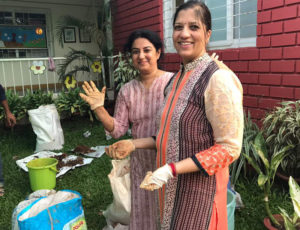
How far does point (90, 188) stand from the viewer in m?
3.39

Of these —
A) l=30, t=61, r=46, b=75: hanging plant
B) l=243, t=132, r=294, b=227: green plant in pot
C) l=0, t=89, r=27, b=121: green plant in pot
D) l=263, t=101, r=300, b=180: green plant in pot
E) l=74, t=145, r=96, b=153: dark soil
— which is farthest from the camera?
l=30, t=61, r=46, b=75: hanging plant

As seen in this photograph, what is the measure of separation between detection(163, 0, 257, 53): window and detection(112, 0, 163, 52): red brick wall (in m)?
1.41

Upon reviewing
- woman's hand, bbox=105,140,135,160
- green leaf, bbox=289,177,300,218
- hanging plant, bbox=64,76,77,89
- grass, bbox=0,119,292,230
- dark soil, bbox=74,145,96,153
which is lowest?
grass, bbox=0,119,292,230

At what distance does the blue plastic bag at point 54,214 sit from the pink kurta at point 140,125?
0.43 meters

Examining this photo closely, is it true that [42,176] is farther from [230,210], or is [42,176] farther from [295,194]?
[295,194]

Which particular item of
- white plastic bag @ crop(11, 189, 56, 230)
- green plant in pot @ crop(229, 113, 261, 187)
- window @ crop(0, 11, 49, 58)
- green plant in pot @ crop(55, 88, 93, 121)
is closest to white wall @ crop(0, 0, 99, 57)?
window @ crop(0, 11, 49, 58)

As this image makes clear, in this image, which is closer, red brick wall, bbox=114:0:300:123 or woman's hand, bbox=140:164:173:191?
woman's hand, bbox=140:164:173:191

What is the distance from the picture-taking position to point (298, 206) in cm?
177

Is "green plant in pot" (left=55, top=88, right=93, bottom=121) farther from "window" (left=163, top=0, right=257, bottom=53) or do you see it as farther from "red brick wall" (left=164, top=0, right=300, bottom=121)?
"red brick wall" (left=164, top=0, right=300, bottom=121)

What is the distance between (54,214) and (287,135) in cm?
240

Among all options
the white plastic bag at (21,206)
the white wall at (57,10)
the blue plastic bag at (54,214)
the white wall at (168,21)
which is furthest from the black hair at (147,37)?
the white wall at (57,10)

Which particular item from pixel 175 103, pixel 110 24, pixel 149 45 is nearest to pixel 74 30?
pixel 110 24

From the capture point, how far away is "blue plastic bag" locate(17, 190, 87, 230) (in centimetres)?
174

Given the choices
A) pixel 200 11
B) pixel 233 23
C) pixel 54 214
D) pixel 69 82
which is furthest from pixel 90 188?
pixel 69 82
